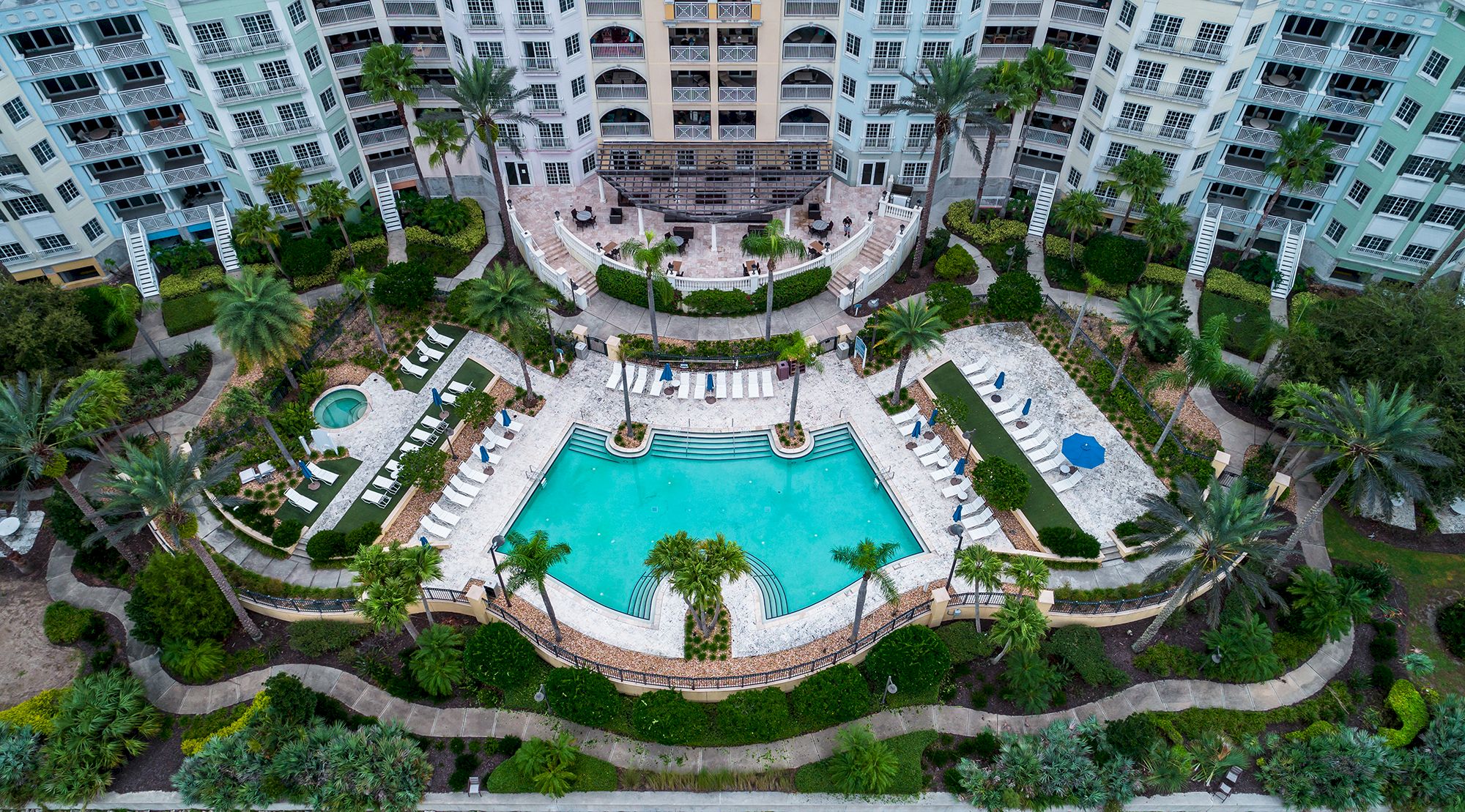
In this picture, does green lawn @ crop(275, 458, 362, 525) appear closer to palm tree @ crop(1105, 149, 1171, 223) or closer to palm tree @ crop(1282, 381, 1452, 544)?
palm tree @ crop(1282, 381, 1452, 544)

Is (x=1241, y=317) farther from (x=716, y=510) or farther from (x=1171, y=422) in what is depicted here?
(x=716, y=510)

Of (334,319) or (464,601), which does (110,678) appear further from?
(334,319)

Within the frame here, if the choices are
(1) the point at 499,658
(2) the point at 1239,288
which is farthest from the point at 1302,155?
(1) the point at 499,658

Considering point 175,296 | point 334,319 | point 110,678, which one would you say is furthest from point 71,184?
point 110,678

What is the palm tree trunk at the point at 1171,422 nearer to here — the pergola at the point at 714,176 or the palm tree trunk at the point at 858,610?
the palm tree trunk at the point at 858,610

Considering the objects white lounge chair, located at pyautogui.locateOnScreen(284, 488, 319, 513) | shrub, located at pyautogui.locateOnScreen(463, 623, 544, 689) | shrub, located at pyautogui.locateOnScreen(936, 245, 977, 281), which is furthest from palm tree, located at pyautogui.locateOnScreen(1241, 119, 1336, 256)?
white lounge chair, located at pyautogui.locateOnScreen(284, 488, 319, 513)
